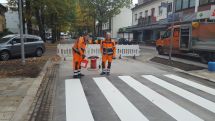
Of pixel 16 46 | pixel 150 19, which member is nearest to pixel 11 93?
pixel 16 46

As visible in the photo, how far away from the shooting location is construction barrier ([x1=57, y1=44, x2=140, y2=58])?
1881cm

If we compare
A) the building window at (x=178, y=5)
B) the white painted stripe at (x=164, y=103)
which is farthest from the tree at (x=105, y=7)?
the white painted stripe at (x=164, y=103)

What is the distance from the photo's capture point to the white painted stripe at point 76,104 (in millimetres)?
5789

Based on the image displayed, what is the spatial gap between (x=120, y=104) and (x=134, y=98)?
31.1 inches

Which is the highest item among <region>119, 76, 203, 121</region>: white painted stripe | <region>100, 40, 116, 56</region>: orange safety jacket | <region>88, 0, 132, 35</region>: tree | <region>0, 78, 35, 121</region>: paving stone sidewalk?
<region>88, 0, 132, 35</region>: tree

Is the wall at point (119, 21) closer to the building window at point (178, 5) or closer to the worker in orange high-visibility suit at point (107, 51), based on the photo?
the building window at point (178, 5)

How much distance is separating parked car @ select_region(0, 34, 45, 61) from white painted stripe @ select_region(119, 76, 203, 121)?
10686mm

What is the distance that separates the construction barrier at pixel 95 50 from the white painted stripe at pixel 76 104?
32.3 feet

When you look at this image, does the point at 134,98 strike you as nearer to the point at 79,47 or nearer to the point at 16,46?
the point at 79,47

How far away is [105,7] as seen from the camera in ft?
155

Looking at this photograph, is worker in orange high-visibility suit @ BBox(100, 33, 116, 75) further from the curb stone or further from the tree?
the tree

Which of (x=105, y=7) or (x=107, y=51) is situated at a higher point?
(x=105, y=7)

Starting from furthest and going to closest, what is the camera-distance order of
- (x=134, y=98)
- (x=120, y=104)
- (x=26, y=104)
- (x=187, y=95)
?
1. (x=187, y=95)
2. (x=134, y=98)
3. (x=120, y=104)
4. (x=26, y=104)

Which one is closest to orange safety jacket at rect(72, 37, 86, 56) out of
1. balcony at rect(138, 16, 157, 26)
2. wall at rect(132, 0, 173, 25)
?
wall at rect(132, 0, 173, 25)
